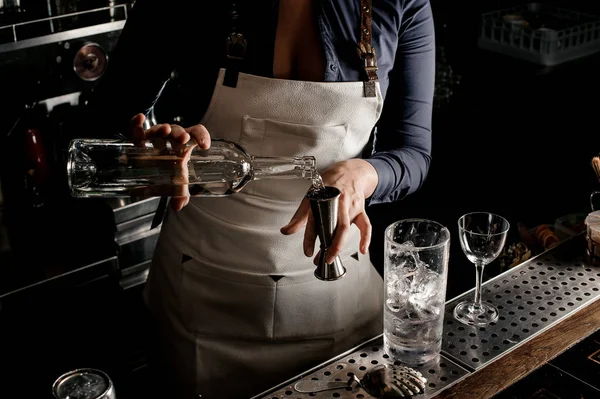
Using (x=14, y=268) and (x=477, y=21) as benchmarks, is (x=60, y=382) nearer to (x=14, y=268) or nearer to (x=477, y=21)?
(x=14, y=268)

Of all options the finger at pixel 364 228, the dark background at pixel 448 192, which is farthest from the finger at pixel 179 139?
the dark background at pixel 448 192

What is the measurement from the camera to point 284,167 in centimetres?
145

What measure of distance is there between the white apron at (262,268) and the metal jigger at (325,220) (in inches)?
14.3

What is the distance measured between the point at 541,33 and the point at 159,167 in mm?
2647

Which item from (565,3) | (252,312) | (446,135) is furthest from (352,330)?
(565,3)

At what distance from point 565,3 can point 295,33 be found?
2.81m

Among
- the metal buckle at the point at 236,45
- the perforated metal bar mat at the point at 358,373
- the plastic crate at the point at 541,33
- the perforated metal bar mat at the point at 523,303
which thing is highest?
the metal buckle at the point at 236,45

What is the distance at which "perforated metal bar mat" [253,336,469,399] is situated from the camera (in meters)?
1.41

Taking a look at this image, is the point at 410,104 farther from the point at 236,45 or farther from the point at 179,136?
the point at 179,136

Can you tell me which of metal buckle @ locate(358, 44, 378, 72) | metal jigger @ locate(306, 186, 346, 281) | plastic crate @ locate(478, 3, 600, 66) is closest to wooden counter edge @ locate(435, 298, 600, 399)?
metal jigger @ locate(306, 186, 346, 281)

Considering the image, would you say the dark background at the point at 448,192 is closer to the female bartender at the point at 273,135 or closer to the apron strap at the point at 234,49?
the female bartender at the point at 273,135

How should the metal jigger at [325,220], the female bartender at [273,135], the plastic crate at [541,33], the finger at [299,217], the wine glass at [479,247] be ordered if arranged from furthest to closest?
the plastic crate at [541,33], the female bartender at [273,135], the wine glass at [479,247], the finger at [299,217], the metal jigger at [325,220]

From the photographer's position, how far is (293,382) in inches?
57.1

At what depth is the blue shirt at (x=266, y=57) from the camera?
65.8 inches
